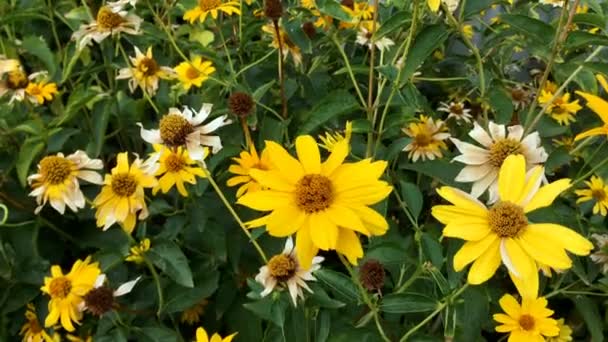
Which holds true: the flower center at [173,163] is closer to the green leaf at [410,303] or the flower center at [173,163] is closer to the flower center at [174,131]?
the flower center at [174,131]

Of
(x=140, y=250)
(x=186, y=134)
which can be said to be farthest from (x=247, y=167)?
(x=140, y=250)

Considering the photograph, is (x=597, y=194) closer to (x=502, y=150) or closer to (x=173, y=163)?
(x=502, y=150)

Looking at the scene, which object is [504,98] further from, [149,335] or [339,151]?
[149,335]

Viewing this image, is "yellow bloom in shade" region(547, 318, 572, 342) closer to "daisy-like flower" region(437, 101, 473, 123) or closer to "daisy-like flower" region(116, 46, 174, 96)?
"daisy-like flower" region(437, 101, 473, 123)

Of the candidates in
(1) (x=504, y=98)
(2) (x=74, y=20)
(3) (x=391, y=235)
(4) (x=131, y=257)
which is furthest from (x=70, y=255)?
(1) (x=504, y=98)

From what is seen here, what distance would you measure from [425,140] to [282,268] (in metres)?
0.54

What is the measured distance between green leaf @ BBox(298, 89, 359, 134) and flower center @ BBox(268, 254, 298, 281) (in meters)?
0.29

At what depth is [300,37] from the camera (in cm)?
133

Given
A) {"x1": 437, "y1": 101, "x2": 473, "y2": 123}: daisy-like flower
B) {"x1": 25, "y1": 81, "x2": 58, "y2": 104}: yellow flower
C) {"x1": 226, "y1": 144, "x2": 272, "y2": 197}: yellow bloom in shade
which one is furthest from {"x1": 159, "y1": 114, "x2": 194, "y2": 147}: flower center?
{"x1": 437, "y1": 101, "x2": 473, "y2": 123}: daisy-like flower

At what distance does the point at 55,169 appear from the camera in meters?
1.11

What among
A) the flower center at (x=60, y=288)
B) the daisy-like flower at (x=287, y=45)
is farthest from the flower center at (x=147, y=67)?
the flower center at (x=60, y=288)

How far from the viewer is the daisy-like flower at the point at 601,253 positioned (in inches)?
45.8

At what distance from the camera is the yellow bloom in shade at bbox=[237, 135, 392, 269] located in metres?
0.74

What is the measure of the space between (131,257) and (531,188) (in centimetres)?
67
